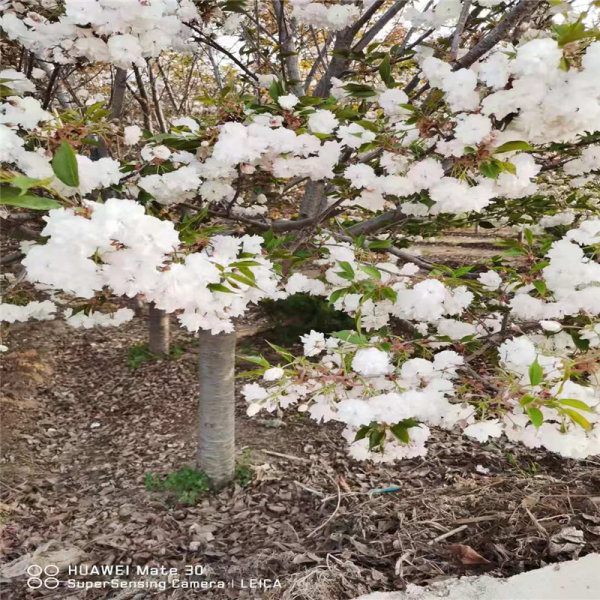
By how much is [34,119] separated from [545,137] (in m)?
1.44

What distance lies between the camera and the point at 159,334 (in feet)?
17.0

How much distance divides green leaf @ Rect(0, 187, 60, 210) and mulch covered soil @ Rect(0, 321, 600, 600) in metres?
1.69

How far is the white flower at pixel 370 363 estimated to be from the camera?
4.99 ft

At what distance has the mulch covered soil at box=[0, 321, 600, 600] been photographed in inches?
83.7

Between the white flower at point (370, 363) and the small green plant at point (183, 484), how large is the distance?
6.29ft

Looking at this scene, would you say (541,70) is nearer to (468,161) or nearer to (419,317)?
(468,161)

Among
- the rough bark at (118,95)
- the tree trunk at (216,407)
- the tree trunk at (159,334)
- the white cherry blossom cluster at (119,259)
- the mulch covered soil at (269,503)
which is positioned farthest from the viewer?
the tree trunk at (159,334)

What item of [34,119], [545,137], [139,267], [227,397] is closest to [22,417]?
[227,397]

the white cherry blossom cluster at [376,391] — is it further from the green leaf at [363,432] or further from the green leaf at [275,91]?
the green leaf at [275,91]

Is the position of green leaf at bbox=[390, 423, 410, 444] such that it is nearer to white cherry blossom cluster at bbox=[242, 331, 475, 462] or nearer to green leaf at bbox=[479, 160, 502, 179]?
white cherry blossom cluster at bbox=[242, 331, 475, 462]

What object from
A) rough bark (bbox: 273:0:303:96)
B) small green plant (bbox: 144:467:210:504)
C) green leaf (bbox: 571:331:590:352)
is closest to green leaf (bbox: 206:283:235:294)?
green leaf (bbox: 571:331:590:352)

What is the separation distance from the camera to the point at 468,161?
1527mm

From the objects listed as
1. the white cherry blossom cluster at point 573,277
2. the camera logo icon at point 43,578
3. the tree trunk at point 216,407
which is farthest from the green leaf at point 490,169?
the camera logo icon at point 43,578

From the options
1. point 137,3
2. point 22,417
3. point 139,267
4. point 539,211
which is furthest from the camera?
point 22,417
